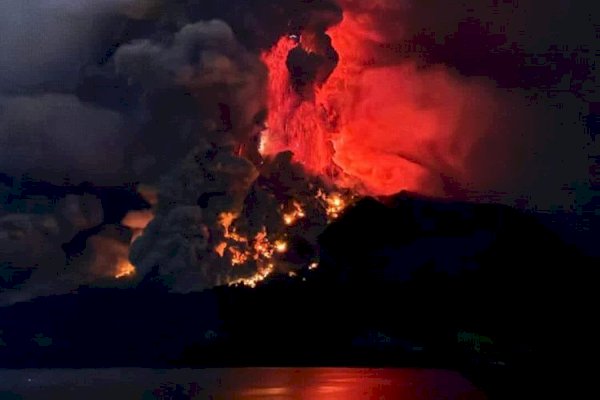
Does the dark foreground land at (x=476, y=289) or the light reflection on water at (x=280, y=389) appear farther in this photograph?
the light reflection on water at (x=280, y=389)

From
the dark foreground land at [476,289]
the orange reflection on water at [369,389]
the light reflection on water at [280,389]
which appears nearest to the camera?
the dark foreground land at [476,289]

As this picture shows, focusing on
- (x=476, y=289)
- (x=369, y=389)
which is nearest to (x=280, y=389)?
(x=369, y=389)

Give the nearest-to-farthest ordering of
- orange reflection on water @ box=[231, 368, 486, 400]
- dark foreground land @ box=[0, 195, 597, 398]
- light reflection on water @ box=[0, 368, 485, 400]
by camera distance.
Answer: dark foreground land @ box=[0, 195, 597, 398], orange reflection on water @ box=[231, 368, 486, 400], light reflection on water @ box=[0, 368, 485, 400]

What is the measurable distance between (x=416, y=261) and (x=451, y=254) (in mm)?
18984

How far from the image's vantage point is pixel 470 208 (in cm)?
15700

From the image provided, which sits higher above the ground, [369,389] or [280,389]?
[280,389]

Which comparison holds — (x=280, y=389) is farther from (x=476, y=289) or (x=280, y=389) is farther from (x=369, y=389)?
(x=476, y=289)

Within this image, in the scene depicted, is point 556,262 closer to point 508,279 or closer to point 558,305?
point 508,279

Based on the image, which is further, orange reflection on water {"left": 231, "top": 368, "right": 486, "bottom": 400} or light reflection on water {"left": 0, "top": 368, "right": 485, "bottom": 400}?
light reflection on water {"left": 0, "top": 368, "right": 485, "bottom": 400}

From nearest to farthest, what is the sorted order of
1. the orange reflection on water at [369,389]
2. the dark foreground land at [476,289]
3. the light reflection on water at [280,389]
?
the dark foreground land at [476,289], the orange reflection on water at [369,389], the light reflection on water at [280,389]

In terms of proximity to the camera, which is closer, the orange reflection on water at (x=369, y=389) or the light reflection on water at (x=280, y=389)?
the orange reflection on water at (x=369, y=389)

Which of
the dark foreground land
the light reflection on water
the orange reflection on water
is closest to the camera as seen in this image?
the dark foreground land

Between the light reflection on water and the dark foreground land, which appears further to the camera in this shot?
the light reflection on water

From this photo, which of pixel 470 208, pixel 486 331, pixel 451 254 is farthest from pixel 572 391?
pixel 470 208
